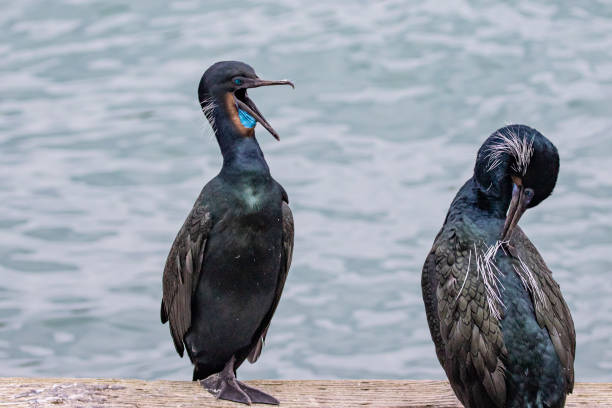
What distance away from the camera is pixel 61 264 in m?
7.09

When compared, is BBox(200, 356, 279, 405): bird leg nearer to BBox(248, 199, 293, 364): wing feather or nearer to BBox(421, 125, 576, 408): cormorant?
BBox(248, 199, 293, 364): wing feather

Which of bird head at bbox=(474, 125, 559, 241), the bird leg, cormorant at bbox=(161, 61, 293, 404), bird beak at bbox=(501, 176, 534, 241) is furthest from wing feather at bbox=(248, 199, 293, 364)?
bird beak at bbox=(501, 176, 534, 241)

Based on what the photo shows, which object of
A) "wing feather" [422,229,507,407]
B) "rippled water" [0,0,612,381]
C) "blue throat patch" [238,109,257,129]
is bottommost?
"rippled water" [0,0,612,381]

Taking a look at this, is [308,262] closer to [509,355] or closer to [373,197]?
[373,197]

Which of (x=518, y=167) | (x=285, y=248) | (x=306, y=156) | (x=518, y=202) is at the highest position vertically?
(x=518, y=167)

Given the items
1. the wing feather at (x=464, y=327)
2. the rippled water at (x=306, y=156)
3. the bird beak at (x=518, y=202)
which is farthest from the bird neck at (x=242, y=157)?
the rippled water at (x=306, y=156)

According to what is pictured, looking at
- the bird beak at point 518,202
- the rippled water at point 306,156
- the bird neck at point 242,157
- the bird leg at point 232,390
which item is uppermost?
the bird neck at point 242,157

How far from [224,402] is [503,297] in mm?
952

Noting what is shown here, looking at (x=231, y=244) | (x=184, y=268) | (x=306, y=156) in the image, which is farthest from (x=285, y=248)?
(x=306, y=156)

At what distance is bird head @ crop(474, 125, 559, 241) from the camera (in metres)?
3.26

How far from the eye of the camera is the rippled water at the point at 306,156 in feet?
21.7

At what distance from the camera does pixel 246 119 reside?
12.4 ft

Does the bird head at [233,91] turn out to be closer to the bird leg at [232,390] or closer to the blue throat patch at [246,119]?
the blue throat patch at [246,119]

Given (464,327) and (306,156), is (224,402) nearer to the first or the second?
(464,327)
